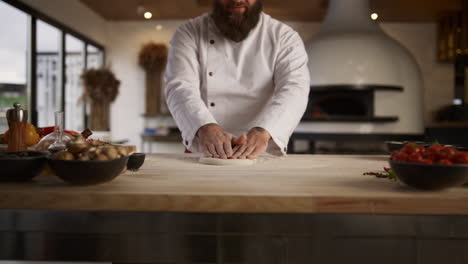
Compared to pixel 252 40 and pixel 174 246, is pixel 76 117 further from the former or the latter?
pixel 174 246

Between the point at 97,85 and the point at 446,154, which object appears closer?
the point at 446,154

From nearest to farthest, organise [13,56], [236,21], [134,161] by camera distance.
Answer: [134,161] → [236,21] → [13,56]

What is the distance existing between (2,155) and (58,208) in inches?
8.0

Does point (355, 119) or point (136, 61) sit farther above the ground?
point (136, 61)

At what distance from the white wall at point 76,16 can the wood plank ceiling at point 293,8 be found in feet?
0.37

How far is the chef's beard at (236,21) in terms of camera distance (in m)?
1.70

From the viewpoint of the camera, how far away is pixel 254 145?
1.28m

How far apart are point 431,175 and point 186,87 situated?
3.59 feet

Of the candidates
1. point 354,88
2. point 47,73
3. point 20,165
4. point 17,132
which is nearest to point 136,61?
point 47,73

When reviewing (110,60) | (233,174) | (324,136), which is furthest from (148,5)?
(233,174)

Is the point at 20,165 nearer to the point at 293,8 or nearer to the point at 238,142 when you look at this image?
the point at 238,142

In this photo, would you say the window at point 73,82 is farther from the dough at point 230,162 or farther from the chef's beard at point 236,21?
the dough at point 230,162

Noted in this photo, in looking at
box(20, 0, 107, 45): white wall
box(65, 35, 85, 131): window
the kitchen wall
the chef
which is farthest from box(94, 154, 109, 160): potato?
the kitchen wall

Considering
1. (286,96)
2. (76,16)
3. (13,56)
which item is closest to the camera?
(286,96)
